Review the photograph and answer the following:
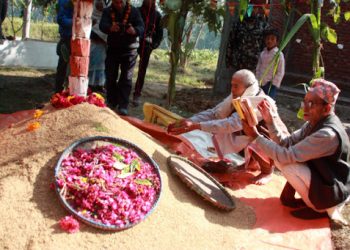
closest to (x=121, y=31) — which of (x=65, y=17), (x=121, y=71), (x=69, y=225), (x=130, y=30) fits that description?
(x=130, y=30)

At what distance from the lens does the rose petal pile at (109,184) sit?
96.3 inches

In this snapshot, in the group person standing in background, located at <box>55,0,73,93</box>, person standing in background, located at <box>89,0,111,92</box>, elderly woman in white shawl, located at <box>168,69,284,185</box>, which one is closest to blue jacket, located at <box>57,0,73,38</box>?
person standing in background, located at <box>55,0,73,93</box>

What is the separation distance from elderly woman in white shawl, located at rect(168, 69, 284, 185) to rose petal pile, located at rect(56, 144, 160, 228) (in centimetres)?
→ 73

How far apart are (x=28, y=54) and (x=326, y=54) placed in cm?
579

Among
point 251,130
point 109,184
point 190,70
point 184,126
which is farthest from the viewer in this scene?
point 190,70

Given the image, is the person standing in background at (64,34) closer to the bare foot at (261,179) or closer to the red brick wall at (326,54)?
the bare foot at (261,179)

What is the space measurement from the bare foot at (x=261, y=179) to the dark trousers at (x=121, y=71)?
197 centimetres

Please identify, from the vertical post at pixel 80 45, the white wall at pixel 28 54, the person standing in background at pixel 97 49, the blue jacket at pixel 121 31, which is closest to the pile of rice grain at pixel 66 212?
the vertical post at pixel 80 45

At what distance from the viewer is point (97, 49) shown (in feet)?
18.3

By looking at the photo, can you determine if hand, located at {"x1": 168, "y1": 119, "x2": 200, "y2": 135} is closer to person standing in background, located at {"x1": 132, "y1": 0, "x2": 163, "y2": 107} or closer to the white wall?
person standing in background, located at {"x1": 132, "y1": 0, "x2": 163, "y2": 107}

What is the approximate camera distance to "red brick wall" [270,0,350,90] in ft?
27.1

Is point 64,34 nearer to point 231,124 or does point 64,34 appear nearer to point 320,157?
point 231,124

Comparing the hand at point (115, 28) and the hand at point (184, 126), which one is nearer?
the hand at point (184, 126)

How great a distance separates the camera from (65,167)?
2.62 m
